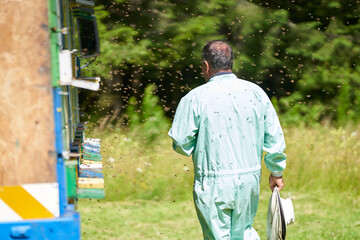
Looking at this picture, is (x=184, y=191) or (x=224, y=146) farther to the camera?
(x=184, y=191)

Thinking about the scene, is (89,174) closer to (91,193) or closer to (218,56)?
(91,193)

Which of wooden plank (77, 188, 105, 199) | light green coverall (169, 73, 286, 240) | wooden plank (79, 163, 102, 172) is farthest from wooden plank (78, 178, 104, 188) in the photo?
light green coverall (169, 73, 286, 240)

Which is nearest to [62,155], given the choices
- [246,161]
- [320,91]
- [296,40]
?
[246,161]

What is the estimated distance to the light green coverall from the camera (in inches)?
135

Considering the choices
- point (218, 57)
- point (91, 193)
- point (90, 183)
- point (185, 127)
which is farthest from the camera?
point (218, 57)

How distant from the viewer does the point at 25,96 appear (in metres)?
2.68

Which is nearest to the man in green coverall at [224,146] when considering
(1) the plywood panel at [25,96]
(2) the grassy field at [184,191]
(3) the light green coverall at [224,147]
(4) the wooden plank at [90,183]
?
(3) the light green coverall at [224,147]

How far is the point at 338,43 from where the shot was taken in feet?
34.1

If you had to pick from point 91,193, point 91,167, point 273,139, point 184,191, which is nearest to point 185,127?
point 273,139

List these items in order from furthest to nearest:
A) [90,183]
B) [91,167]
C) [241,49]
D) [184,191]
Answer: [241,49] < [184,191] < [91,167] < [90,183]

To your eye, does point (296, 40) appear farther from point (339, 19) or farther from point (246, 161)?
point (246, 161)

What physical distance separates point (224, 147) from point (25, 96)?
138 cm

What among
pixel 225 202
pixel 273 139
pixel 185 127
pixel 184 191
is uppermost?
pixel 185 127

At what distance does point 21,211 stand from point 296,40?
8.55m
